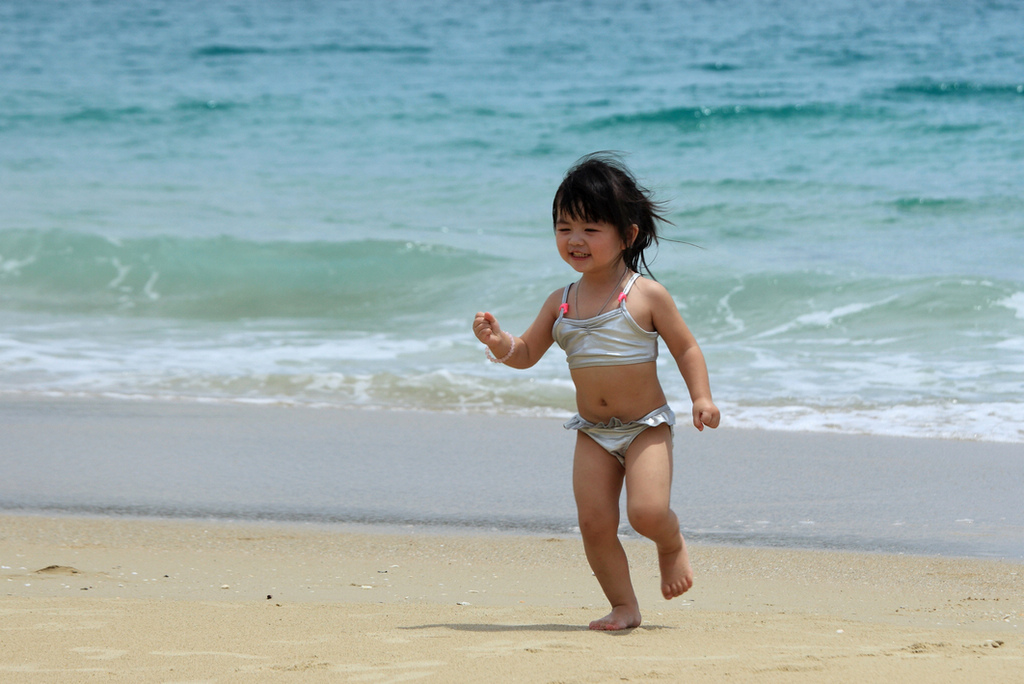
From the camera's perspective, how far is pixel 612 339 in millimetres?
2754

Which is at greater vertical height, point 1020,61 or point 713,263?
point 1020,61

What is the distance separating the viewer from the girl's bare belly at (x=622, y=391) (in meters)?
2.72

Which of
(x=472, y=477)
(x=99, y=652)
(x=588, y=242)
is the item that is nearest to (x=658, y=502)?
(x=588, y=242)

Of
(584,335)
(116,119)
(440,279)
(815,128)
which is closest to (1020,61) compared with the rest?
(815,128)

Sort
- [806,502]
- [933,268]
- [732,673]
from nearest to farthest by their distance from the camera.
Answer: [732,673] < [806,502] < [933,268]

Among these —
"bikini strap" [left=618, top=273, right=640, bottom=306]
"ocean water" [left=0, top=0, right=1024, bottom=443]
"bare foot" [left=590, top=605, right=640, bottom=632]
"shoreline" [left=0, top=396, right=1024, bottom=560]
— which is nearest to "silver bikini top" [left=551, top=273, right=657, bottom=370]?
"bikini strap" [left=618, top=273, right=640, bottom=306]

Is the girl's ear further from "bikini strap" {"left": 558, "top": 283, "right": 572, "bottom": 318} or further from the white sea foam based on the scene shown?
the white sea foam

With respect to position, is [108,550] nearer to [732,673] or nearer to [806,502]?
[732,673]

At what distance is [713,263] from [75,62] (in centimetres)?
1810

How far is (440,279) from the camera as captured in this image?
34.1 feet

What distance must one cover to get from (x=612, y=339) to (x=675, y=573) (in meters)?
0.62

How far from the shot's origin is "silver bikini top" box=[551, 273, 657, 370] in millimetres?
2744

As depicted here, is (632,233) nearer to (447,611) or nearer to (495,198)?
(447,611)

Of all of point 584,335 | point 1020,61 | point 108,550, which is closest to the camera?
point 584,335
